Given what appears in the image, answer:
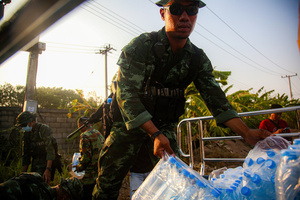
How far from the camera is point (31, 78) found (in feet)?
18.8

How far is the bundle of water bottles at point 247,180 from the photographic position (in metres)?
0.74

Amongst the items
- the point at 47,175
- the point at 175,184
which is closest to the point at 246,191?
the point at 175,184

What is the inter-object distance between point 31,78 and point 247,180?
6.17 meters

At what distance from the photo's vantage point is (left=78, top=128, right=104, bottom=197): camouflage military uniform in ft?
11.5

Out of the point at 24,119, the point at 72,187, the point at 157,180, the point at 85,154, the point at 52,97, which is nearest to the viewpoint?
the point at 157,180

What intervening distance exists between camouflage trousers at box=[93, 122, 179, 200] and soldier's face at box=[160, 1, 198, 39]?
2.74 ft

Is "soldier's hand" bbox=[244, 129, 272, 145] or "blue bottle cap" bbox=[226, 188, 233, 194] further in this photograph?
"soldier's hand" bbox=[244, 129, 272, 145]

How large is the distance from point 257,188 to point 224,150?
797 centimetres

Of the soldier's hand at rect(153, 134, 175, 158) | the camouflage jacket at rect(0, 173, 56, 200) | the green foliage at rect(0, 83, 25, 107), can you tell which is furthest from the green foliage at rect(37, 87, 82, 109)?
the soldier's hand at rect(153, 134, 175, 158)

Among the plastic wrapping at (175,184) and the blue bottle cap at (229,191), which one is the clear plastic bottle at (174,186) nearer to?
the plastic wrapping at (175,184)

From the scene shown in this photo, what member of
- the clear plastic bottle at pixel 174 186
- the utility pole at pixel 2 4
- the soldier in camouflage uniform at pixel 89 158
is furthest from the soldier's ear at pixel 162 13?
the soldier in camouflage uniform at pixel 89 158

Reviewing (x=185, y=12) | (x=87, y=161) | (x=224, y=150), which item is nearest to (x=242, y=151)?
(x=224, y=150)

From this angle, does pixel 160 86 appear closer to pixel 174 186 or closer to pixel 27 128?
pixel 174 186

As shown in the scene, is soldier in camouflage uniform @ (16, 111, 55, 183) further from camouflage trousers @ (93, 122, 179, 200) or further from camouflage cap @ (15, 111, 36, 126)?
camouflage trousers @ (93, 122, 179, 200)
